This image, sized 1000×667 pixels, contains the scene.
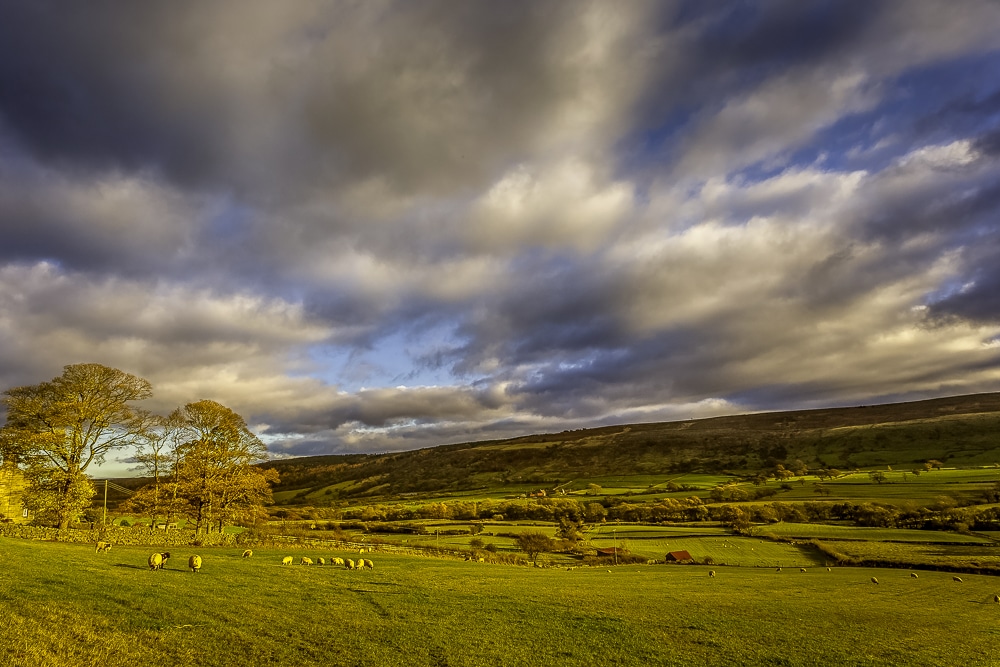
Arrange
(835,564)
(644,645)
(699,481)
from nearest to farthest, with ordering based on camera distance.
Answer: (644,645), (835,564), (699,481)

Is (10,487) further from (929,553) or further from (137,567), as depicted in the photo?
(929,553)

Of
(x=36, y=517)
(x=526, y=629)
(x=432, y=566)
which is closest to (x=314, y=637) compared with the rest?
(x=526, y=629)

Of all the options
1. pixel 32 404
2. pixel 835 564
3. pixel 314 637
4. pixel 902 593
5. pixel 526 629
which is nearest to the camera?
pixel 314 637

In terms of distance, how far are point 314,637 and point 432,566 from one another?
30.4 meters

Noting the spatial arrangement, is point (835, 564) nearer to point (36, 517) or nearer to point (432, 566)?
point (432, 566)

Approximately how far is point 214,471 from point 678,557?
62091 mm

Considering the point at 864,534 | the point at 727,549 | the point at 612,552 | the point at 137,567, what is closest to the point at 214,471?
the point at 137,567

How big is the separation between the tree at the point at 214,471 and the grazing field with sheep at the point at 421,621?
66.2ft

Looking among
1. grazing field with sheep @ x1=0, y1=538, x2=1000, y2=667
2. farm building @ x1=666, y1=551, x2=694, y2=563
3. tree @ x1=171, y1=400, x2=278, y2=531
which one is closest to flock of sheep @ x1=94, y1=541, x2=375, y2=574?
grazing field with sheep @ x1=0, y1=538, x2=1000, y2=667

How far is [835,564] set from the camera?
62938 mm

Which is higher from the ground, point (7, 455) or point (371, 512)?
point (7, 455)

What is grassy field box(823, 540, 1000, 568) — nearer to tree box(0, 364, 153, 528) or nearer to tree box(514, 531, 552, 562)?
tree box(514, 531, 552, 562)

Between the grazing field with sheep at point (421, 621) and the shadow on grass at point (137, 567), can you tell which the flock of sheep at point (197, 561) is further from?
the grazing field with sheep at point (421, 621)

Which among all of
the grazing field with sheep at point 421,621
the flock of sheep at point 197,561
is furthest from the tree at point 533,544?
the grazing field with sheep at point 421,621
